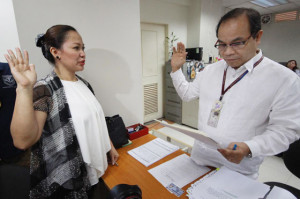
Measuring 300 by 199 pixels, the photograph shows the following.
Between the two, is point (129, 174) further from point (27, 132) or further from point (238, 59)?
point (238, 59)

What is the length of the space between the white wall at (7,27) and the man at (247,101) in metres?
1.30

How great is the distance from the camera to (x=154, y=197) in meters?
0.91

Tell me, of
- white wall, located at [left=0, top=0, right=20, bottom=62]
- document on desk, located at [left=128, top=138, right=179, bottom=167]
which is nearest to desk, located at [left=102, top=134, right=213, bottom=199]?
document on desk, located at [left=128, top=138, right=179, bottom=167]

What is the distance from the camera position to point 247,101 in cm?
91

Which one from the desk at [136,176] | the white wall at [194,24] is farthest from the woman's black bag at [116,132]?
the white wall at [194,24]

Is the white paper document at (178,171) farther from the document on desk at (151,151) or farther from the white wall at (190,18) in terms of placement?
the white wall at (190,18)

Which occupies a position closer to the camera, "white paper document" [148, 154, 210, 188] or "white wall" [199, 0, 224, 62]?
"white paper document" [148, 154, 210, 188]

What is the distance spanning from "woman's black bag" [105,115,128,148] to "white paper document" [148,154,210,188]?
0.40m

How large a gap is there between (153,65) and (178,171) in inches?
120

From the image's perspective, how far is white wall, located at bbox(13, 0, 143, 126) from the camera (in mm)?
1146

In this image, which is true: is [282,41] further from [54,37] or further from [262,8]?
[54,37]

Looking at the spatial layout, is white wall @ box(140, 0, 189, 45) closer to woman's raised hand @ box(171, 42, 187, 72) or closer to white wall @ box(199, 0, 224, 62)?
white wall @ box(199, 0, 224, 62)

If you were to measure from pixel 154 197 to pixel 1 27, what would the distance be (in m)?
1.41

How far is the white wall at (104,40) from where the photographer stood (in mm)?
1146
